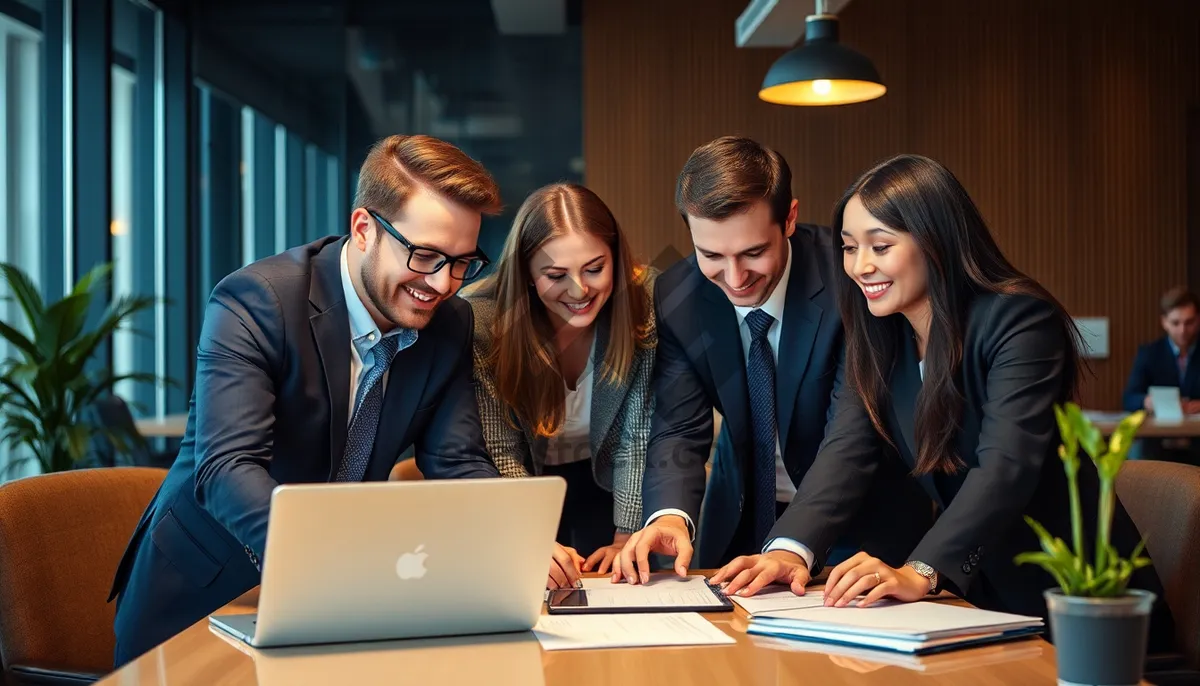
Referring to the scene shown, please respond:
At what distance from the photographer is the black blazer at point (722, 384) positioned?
7.85 feet

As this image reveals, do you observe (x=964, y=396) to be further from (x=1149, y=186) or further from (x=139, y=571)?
(x=1149, y=186)

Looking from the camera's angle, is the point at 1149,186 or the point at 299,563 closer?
the point at 299,563

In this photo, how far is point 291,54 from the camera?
721cm

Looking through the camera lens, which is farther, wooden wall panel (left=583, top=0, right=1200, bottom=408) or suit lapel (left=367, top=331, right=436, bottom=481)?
wooden wall panel (left=583, top=0, right=1200, bottom=408)

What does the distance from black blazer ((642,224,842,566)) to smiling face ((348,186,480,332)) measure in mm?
571

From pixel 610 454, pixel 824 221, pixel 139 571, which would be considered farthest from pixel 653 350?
pixel 824 221

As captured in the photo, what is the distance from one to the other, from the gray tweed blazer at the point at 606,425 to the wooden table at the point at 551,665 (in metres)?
0.91

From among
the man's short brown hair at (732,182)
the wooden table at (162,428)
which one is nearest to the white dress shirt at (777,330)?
the man's short brown hair at (732,182)

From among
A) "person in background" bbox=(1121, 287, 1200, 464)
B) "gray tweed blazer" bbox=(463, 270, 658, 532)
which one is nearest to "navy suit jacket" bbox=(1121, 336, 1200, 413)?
"person in background" bbox=(1121, 287, 1200, 464)

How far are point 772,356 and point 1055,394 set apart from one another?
688mm

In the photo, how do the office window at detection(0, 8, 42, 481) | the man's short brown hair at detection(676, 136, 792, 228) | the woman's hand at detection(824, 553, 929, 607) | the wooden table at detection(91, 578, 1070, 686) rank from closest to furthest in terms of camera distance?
1. the wooden table at detection(91, 578, 1070, 686)
2. the woman's hand at detection(824, 553, 929, 607)
3. the man's short brown hair at detection(676, 136, 792, 228)
4. the office window at detection(0, 8, 42, 481)

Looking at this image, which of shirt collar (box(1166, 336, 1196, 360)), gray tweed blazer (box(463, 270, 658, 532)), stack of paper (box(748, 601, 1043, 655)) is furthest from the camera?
shirt collar (box(1166, 336, 1196, 360))

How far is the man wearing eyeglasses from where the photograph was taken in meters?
2.05

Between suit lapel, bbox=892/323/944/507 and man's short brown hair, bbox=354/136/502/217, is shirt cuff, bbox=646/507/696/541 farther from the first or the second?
man's short brown hair, bbox=354/136/502/217
